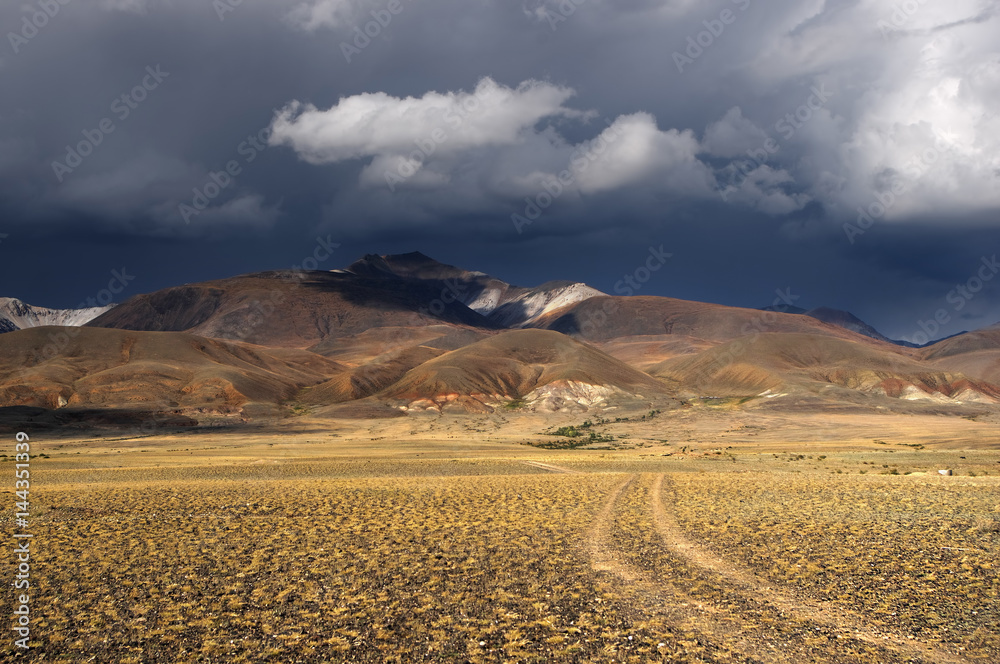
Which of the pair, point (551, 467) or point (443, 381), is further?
point (443, 381)

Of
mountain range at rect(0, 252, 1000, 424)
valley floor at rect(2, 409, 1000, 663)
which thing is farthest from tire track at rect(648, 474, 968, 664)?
mountain range at rect(0, 252, 1000, 424)

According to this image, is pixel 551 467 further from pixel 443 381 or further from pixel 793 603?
pixel 443 381

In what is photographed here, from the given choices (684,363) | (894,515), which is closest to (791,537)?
(894,515)

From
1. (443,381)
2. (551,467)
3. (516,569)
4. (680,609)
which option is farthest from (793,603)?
(443,381)

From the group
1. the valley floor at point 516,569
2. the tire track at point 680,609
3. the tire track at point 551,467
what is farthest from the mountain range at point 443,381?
the tire track at point 680,609

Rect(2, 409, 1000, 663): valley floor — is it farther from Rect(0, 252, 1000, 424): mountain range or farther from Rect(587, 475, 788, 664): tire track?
Rect(0, 252, 1000, 424): mountain range

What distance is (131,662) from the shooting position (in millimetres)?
9211

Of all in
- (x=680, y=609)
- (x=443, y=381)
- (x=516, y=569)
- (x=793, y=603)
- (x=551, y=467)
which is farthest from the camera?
(x=443, y=381)

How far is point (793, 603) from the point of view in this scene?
11.8 meters

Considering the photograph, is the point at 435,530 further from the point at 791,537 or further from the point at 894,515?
the point at 894,515

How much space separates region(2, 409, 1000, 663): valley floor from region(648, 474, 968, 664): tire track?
0.05 m

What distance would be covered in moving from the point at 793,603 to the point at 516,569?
5.50 meters

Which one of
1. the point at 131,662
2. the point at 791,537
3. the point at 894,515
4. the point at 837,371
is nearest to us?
the point at 131,662

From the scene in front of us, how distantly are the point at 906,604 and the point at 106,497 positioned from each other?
83.2ft
